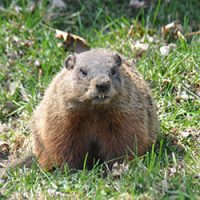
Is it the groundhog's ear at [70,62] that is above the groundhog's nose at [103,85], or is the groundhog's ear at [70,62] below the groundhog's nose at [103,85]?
below

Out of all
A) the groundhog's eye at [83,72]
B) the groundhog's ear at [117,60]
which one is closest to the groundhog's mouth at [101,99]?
the groundhog's eye at [83,72]

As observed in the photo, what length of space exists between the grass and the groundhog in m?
0.18

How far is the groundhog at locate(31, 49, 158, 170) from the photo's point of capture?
225 inches

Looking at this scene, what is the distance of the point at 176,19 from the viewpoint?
839cm

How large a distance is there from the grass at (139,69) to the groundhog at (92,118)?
0.60 ft

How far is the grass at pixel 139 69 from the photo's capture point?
5.46 m

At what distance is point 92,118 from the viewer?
586 cm

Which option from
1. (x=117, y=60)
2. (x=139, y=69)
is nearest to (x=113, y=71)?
(x=117, y=60)

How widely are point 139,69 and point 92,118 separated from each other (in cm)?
159

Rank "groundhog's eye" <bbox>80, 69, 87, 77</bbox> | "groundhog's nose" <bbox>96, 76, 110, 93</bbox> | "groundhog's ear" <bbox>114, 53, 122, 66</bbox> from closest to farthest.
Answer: "groundhog's nose" <bbox>96, 76, 110, 93</bbox> → "groundhog's eye" <bbox>80, 69, 87, 77</bbox> → "groundhog's ear" <bbox>114, 53, 122, 66</bbox>

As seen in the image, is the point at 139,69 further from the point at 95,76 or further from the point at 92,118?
the point at 95,76

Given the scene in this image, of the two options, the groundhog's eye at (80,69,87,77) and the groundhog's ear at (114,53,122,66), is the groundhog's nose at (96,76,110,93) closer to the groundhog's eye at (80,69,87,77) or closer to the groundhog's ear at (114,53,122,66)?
the groundhog's eye at (80,69,87,77)

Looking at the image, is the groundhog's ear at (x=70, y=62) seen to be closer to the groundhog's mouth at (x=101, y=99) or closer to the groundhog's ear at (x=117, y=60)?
the groundhog's ear at (x=117, y=60)

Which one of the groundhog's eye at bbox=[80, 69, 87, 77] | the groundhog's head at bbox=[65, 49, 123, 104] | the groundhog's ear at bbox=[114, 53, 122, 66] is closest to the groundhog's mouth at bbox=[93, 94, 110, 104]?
the groundhog's head at bbox=[65, 49, 123, 104]
